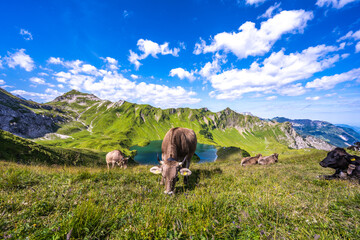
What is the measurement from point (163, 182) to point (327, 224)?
19.3 ft

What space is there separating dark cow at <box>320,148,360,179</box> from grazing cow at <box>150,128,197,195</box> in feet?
31.9

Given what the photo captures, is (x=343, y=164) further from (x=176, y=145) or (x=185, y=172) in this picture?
(x=176, y=145)

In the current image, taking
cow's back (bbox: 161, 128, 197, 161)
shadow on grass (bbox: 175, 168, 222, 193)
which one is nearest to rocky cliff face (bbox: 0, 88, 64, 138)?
cow's back (bbox: 161, 128, 197, 161)

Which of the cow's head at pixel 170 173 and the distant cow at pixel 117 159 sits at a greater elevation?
the cow's head at pixel 170 173

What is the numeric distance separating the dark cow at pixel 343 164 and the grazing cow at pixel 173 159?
31.9 ft

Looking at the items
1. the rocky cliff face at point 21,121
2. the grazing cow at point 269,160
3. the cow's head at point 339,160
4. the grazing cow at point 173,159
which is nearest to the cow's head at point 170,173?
the grazing cow at point 173,159

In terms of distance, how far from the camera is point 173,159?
7.72 metres

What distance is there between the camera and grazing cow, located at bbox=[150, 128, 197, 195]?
22.1 feet

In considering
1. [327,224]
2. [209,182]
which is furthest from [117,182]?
[327,224]

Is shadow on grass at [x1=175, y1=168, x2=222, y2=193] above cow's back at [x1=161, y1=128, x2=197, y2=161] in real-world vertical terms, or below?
below

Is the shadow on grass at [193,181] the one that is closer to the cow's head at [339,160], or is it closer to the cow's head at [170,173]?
the cow's head at [170,173]

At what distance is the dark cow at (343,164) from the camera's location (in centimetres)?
876

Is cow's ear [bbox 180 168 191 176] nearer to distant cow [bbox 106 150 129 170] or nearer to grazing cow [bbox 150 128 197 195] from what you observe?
grazing cow [bbox 150 128 197 195]

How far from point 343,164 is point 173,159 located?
37.7 ft
